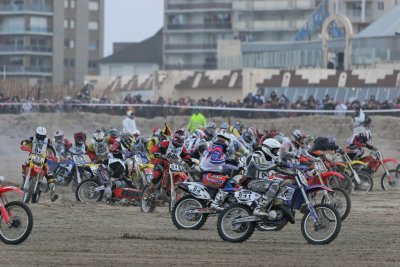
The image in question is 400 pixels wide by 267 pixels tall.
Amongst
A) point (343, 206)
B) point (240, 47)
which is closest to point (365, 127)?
point (343, 206)

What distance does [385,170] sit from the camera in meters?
28.2

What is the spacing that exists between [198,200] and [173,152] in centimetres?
330

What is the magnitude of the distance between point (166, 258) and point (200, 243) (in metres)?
1.89

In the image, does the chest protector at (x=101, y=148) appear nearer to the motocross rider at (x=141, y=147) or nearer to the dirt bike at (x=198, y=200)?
the motocross rider at (x=141, y=147)

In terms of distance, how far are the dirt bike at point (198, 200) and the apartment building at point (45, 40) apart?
66.3m

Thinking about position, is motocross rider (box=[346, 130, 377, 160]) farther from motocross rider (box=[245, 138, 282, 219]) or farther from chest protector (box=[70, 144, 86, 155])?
motocross rider (box=[245, 138, 282, 219])

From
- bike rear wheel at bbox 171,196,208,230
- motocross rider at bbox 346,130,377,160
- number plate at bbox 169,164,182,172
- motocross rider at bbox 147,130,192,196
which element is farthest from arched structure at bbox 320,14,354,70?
bike rear wheel at bbox 171,196,208,230

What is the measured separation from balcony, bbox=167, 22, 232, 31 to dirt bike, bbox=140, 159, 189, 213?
8019cm

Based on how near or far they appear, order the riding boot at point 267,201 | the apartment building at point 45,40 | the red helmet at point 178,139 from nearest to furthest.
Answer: the riding boot at point 267,201, the red helmet at point 178,139, the apartment building at point 45,40

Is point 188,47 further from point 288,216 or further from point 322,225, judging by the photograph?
point 322,225

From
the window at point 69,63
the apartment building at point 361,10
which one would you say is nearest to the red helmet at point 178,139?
the apartment building at point 361,10

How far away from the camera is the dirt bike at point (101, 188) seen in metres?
23.7

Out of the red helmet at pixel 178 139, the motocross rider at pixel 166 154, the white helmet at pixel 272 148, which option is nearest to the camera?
the white helmet at pixel 272 148

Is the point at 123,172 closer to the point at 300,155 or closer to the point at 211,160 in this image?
the point at 300,155
